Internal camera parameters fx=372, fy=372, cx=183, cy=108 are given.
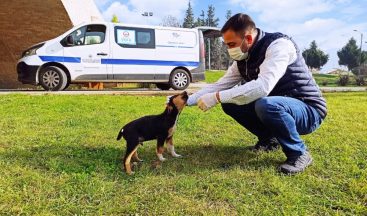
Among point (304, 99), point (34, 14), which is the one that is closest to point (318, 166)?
point (304, 99)

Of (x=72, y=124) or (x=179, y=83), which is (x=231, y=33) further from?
(x=179, y=83)

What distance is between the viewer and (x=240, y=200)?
2719 millimetres

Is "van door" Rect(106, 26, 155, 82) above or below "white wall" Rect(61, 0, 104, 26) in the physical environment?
below

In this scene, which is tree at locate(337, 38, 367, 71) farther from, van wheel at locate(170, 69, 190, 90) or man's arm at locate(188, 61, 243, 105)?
man's arm at locate(188, 61, 243, 105)

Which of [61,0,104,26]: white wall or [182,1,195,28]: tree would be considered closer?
[61,0,104,26]: white wall

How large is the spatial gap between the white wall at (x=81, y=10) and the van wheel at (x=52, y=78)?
5416 millimetres

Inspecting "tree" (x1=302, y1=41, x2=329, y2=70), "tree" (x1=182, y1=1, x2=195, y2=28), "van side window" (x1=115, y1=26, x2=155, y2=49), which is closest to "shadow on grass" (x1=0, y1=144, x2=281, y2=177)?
"van side window" (x1=115, y1=26, x2=155, y2=49)

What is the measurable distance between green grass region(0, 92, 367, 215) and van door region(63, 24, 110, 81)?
5.99 m

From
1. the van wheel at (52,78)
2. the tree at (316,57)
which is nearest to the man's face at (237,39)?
the van wheel at (52,78)

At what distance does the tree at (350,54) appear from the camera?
77750 mm

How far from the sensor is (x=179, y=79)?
1252 centimetres

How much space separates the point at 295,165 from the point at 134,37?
9389mm

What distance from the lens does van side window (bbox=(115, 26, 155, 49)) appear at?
11594mm

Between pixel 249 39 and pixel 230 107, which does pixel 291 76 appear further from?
pixel 230 107
